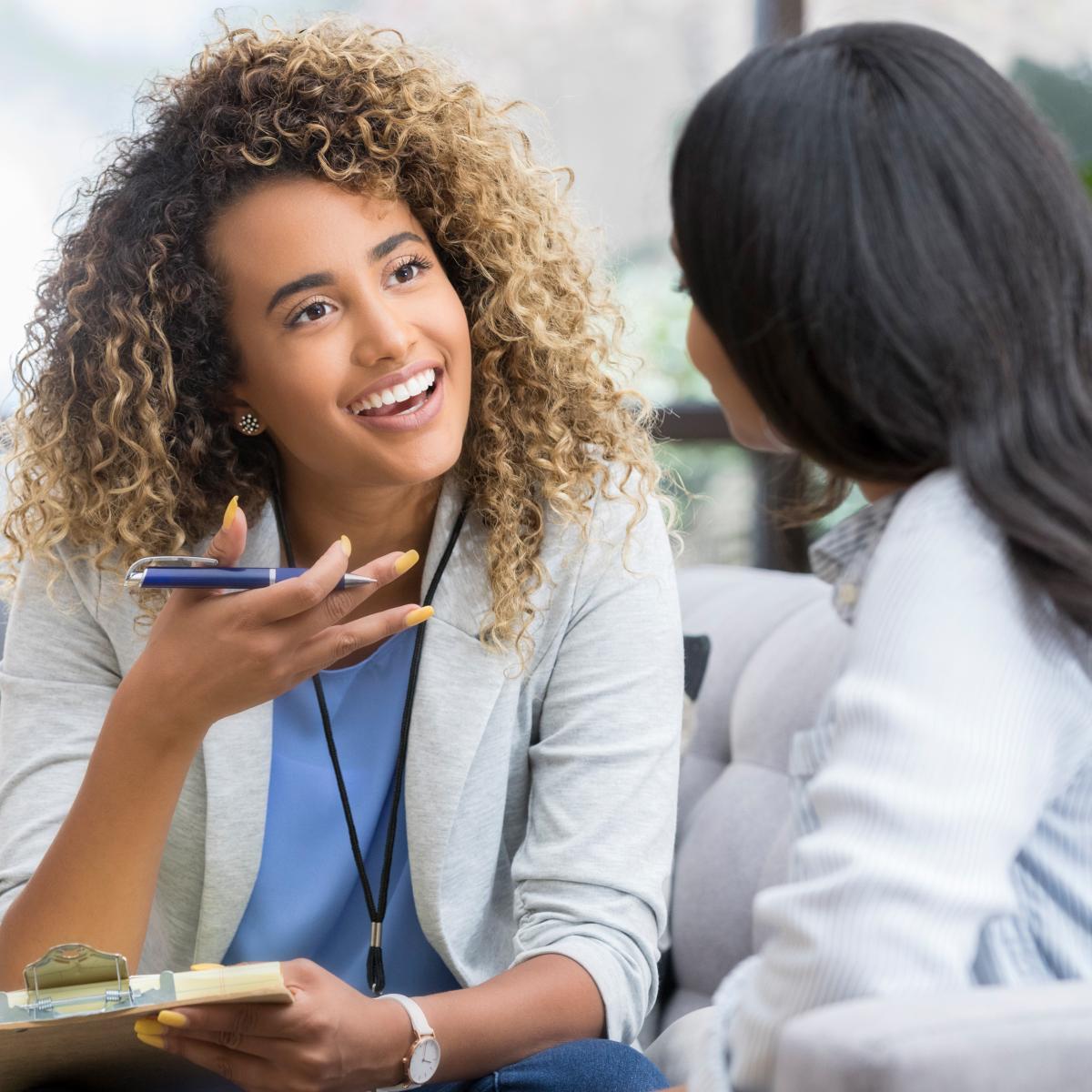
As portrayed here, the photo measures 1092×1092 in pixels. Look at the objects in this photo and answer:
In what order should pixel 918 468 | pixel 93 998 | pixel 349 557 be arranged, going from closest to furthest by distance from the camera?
pixel 918 468 → pixel 93 998 → pixel 349 557

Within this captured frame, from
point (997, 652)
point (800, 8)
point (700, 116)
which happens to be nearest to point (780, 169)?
point (700, 116)

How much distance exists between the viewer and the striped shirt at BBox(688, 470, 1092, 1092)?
25.1 inches

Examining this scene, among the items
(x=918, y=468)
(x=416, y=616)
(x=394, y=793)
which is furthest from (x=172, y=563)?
(x=918, y=468)

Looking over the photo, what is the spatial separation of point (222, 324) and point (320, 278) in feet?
0.50

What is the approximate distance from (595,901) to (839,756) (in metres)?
0.59

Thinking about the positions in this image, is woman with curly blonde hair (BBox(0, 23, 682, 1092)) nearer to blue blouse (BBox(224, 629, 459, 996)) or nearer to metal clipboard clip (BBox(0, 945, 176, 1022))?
blue blouse (BBox(224, 629, 459, 996))

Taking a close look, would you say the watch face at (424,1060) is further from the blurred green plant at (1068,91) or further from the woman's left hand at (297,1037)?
the blurred green plant at (1068,91)

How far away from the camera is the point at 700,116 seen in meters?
0.81

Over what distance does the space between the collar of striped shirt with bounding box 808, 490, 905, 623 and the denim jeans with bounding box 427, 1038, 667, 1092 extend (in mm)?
466

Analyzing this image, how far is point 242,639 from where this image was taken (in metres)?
1.10

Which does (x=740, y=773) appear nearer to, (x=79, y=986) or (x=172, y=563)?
(x=172, y=563)

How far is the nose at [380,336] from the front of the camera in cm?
125

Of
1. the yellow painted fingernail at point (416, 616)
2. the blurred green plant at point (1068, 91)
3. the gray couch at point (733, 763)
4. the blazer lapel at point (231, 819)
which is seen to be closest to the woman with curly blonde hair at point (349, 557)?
the blazer lapel at point (231, 819)

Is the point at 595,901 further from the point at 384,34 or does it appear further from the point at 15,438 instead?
the point at 384,34
